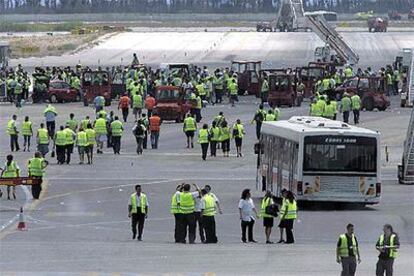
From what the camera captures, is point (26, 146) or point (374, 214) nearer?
point (374, 214)

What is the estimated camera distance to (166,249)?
94.8ft

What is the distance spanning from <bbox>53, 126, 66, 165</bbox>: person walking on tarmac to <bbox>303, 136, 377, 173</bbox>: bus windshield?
40.5 feet

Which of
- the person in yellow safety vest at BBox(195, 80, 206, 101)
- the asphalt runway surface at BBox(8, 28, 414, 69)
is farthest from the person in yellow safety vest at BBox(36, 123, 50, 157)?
the asphalt runway surface at BBox(8, 28, 414, 69)

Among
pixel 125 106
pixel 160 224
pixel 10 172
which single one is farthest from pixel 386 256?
pixel 125 106

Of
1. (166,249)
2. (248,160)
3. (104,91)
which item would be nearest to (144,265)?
(166,249)

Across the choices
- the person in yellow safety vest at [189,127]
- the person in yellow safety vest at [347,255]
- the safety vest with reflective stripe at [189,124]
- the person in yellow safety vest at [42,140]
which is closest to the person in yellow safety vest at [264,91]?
the person in yellow safety vest at [189,127]

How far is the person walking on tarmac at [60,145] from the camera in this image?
46.0m

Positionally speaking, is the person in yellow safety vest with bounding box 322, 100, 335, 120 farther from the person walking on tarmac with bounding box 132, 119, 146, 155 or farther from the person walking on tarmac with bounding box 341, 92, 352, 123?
the person walking on tarmac with bounding box 132, 119, 146, 155

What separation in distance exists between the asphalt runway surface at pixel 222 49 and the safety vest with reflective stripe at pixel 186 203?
7148 centimetres

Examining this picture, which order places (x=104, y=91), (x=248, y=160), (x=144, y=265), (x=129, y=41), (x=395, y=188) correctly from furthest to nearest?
1. (x=129, y=41)
2. (x=104, y=91)
3. (x=248, y=160)
4. (x=395, y=188)
5. (x=144, y=265)

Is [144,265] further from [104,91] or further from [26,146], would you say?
[104,91]

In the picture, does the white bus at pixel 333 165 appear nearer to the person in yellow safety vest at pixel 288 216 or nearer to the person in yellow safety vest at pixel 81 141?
the person in yellow safety vest at pixel 288 216

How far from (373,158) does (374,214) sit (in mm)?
1457

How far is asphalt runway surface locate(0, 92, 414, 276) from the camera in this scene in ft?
86.6
